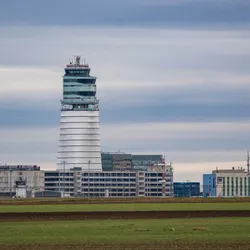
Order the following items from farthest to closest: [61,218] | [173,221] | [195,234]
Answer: [61,218] → [173,221] → [195,234]

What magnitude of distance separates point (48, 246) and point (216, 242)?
8624 millimetres

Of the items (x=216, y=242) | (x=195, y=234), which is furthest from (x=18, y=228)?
(x=216, y=242)

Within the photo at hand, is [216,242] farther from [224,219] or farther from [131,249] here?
[224,219]

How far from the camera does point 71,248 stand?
195 feet

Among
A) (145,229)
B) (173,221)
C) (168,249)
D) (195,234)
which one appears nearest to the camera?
(168,249)

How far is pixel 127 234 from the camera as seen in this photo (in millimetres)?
68812

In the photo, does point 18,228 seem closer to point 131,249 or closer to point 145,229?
point 145,229

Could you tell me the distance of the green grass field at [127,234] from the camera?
61.3m

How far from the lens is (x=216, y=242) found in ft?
Result: 202

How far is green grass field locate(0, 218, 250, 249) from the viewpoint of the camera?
2414 inches

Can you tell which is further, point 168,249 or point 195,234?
point 195,234

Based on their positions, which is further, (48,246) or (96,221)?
(96,221)

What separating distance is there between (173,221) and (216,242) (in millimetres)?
23423

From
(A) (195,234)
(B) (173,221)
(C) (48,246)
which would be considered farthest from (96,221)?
(C) (48,246)
